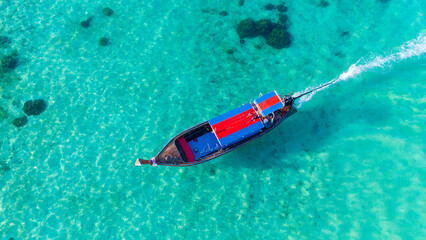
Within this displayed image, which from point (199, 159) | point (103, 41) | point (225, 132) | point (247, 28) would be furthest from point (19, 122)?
point (247, 28)

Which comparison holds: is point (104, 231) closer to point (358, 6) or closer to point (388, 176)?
point (388, 176)

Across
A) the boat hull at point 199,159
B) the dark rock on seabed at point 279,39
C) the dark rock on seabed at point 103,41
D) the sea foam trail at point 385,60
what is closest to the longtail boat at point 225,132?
the boat hull at point 199,159

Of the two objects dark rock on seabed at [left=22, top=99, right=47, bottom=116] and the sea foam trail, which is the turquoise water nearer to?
the sea foam trail

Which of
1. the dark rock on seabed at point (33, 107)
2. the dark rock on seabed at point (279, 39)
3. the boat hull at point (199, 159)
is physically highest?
the dark rock on seabed at point (279, 39)

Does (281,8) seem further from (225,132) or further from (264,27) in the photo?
(225,132)

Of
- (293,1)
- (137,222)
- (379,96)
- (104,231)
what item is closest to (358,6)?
(293,1)

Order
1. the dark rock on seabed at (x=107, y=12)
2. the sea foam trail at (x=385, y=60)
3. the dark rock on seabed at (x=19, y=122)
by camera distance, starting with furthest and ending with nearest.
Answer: the dark rock on seabed at (x=107, y=12), the sea foam trail at (x=385, y=60), the dark rock on seabed at (x=19, y=122)

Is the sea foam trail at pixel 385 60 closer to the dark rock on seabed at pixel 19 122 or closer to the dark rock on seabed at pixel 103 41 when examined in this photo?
the dark rock on seabed at pixel 103 41
